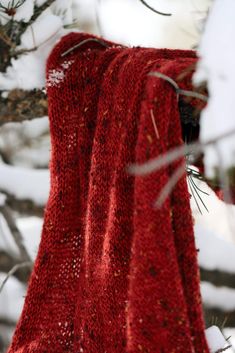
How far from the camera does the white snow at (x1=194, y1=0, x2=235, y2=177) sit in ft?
2.15

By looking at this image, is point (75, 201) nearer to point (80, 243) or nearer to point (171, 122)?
point (80, 243)

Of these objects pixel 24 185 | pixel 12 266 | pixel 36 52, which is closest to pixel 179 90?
pixel 36 52

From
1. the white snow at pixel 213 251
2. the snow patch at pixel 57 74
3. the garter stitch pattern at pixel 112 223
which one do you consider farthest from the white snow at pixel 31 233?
the snow patch at pixel 57 74

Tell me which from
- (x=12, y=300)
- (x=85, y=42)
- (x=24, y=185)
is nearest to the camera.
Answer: (x=85, y=42)

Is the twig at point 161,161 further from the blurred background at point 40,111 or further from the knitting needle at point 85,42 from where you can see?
the knitting needle at point 85,42

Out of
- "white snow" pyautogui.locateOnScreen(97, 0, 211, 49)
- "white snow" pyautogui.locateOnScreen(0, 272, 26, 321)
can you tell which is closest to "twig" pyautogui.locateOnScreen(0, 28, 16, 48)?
"white snow" pyautogui.locateOnScreen(97, 0, 211, 49)

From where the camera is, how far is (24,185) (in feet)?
6.36

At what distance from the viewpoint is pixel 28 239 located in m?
2.22

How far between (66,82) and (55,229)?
25 centimetres

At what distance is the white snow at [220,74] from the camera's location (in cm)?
66

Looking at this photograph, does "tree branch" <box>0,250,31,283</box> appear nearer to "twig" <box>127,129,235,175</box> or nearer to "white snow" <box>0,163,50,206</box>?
"white snow" <box>0,163,50,206</box>

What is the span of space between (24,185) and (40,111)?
2.47ft

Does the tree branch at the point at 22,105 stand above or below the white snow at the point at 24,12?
below

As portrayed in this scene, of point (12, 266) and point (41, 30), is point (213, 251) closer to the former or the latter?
point (12, 266)
